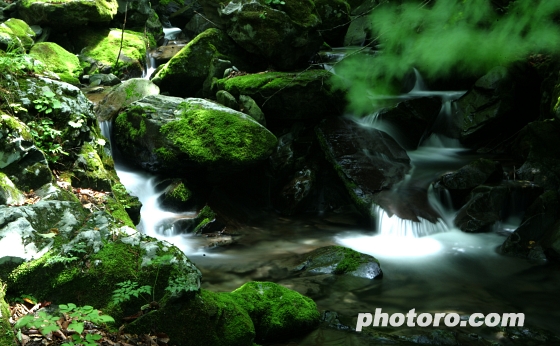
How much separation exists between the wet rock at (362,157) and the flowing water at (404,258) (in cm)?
35

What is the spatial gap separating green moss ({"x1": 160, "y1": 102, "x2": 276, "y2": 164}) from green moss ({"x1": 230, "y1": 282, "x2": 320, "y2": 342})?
13.2ft

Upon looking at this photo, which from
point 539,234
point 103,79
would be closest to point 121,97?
point 103,79

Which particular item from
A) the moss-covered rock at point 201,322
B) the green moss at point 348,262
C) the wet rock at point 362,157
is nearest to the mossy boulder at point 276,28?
the wet rock at point 362,157

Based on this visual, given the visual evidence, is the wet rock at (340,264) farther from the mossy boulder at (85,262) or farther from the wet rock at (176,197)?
the mossy boulder at (85,262)

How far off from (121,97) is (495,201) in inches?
307

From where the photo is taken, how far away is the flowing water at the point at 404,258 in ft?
18.6

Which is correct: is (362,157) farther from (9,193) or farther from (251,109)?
(9,193)

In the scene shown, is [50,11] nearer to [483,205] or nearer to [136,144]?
[136,144]

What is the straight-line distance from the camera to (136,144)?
891 centimetres

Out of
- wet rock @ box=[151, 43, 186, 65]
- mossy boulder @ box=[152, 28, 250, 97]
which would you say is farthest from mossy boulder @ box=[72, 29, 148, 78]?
mossy boulder @ box=[152, 28, 250, 97]

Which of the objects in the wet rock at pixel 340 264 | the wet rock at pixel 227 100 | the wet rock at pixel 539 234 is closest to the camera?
the wet rock at pixel 340 264

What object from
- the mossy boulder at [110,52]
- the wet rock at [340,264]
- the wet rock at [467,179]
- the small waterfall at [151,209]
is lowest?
the wet rock at [340,264]

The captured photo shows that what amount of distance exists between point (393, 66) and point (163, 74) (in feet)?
25.8

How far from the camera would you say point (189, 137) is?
8609mm
